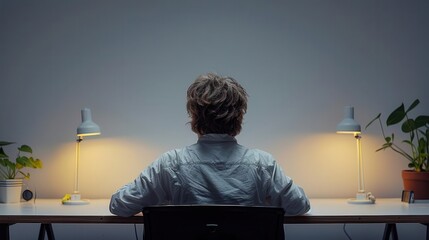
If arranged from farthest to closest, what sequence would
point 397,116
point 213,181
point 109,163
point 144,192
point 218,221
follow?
point 109,163 < point 397,116 < point 144,192 < point 213,181 < point 218,221

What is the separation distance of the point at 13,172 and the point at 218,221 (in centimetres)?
175

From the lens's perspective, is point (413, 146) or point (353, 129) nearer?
point (353, 129)

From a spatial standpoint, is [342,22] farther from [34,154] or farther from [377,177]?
[34,154]

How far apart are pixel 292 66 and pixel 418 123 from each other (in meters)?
0.79

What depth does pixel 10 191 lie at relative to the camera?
A: 279 cm

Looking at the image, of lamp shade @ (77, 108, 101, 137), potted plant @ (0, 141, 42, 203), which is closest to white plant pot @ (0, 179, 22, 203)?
potted plant @ (0, 141, 42, 203)

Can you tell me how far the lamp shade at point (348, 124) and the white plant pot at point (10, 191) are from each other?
5.91 ft

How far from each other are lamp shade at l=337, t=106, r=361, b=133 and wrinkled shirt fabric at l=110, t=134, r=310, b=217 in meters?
0.90

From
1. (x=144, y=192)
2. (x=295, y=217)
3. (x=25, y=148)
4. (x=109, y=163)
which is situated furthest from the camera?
(x=109, y=163)

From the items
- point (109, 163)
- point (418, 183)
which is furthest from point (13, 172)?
point (418, 183)

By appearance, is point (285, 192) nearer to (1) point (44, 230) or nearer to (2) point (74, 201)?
(2) point (74, 201)

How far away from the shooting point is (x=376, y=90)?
3.15m

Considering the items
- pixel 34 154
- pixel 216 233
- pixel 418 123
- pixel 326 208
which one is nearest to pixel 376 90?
pixel 418 123

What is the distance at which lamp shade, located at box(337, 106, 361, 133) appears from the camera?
286 centimetres
